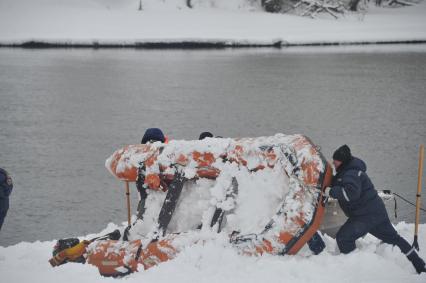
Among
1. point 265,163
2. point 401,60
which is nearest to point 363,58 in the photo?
point 401,60

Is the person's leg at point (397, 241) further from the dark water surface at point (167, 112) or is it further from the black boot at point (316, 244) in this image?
the dark water surface at point (167, 112)

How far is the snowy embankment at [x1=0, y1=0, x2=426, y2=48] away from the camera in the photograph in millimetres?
48062

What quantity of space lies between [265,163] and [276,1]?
5584 centimetres

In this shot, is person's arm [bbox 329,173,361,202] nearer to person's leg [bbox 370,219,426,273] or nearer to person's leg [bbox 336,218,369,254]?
person's leg [bbox 336,218,369,254]

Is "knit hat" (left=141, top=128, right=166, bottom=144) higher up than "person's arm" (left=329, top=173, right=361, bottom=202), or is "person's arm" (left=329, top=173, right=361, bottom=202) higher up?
"knit hat" (left=141, top=128, right=166, bottom=144)

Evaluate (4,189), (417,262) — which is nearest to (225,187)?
(417,262)

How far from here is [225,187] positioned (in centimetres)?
694

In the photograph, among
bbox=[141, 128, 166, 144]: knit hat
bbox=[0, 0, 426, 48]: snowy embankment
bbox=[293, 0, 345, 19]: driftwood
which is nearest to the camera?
bbox=[141, 128, 166, 144]: knit hat

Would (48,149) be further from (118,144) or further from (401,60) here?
(401,60)

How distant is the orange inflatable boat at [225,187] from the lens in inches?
258

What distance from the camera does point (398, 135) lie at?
18641mm

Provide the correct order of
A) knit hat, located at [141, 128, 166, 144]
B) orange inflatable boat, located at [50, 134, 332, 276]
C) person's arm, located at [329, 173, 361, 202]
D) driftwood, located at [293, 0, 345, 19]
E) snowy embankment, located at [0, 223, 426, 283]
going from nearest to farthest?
snowy embankment, located at [0, 223, 426, 283] → person's arm, located at [329, 173, 361, 202] → orange inflatable boat, located at [50, 134, 332, 276] → knit hat, located at [141, 128, 166, 144] → driftwood, located at [293, 0, 345, 19]

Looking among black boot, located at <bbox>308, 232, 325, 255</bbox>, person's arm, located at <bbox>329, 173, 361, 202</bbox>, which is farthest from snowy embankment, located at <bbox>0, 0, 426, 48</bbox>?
person's arm, located at <bbox>329, 173, 361, 202</bbox>

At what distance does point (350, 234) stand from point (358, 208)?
32cm
